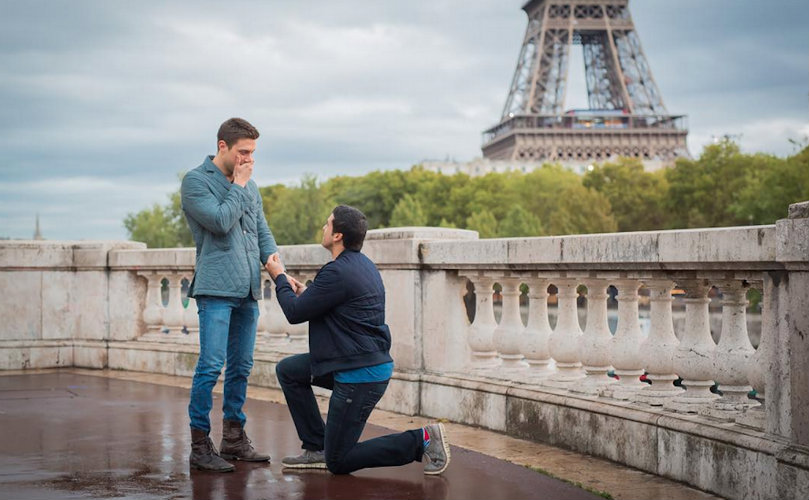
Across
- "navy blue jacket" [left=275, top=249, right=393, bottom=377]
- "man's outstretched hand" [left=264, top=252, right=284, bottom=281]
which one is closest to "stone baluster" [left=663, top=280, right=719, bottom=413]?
"navy blue jacket" [left=275, top=249, right=393, bottom=377]

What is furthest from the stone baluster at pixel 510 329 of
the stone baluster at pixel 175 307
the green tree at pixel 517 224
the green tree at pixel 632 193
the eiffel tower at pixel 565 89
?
the eiffel tower at pixel 565 89

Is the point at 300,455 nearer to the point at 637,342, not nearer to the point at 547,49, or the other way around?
the point at 637,342

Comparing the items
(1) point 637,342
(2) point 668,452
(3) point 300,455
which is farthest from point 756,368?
(3) point 300,455

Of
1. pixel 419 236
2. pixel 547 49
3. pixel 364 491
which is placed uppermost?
pixel 547 49

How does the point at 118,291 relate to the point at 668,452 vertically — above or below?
above

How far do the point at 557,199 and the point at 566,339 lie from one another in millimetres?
72292

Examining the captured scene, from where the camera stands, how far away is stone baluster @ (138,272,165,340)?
35.2 ft

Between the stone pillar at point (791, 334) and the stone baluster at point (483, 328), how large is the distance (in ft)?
9.22

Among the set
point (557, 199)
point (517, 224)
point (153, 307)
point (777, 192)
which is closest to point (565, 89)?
point (557, 199)

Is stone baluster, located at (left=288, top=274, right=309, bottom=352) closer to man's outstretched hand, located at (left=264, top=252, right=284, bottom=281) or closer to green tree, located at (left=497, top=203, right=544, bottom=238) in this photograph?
man's outstretched hand, located at (left=264, top=252, right=284, bottom=281)

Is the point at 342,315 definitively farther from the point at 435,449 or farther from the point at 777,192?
the point at 777,192

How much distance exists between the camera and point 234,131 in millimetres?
5754

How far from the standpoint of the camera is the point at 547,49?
11056 centimetres

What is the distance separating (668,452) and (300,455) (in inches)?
82.2
